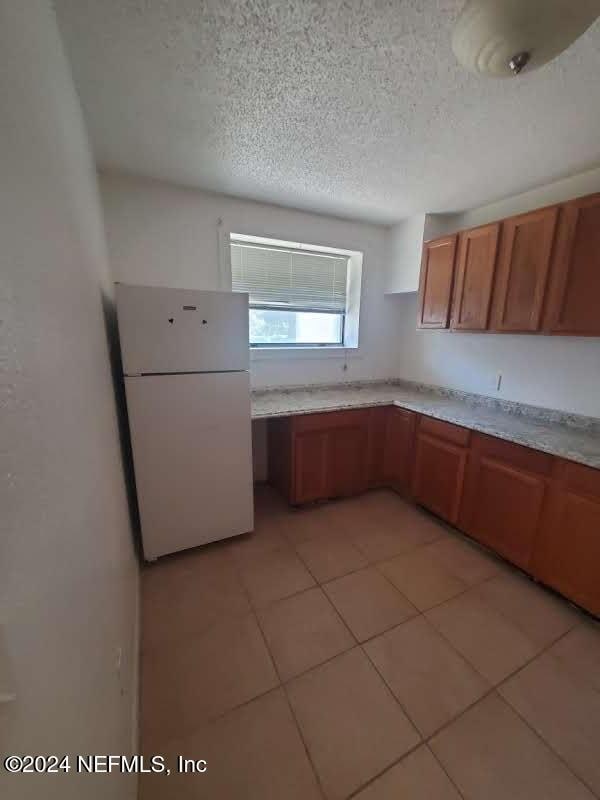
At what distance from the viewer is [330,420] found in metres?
2.46

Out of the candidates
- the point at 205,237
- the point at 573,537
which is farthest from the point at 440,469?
the point at 205,237

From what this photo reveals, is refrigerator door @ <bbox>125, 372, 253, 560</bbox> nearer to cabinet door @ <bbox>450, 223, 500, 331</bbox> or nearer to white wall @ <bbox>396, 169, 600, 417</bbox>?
cabinet door @ <bbox>450, 223, 500, 331</bbox>

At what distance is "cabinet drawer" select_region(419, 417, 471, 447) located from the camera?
83.7 inches

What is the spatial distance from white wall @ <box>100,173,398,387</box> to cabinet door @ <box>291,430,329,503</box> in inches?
25.9

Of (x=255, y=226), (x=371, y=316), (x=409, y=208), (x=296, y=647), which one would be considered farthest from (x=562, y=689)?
(x=255, y=226)

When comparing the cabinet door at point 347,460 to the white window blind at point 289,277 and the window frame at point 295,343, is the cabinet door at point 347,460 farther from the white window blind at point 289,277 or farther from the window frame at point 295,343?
the white window blind at point 289,277

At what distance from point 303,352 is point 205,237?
120 cm

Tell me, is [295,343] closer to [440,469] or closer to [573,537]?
[440,469]

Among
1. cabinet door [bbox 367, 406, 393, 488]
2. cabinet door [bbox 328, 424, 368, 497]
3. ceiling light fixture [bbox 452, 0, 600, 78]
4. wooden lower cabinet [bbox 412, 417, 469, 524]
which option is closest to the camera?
Answer: ceiling light fixture [bbox 452, 0, 600, 78]

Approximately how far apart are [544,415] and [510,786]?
1916 millimetres

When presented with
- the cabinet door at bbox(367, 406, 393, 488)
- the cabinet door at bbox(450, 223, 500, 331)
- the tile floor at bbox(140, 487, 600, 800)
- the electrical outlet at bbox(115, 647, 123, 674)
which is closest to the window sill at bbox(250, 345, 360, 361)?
the cabinet door at bbox(367, 406, 393, 488)

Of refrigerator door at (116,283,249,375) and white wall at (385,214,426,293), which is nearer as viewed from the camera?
refrigerator door at (116,283,249,375)

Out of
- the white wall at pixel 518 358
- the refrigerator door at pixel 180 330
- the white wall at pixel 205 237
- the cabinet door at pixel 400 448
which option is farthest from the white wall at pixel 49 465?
the white wall at pixel 518 358

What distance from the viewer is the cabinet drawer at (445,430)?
2127mm
